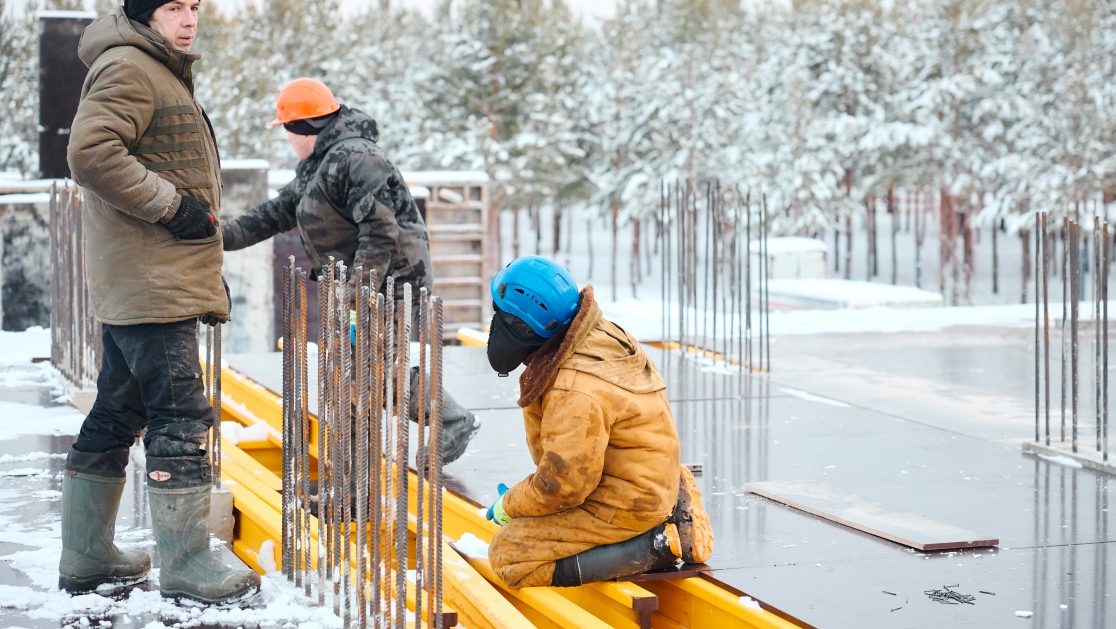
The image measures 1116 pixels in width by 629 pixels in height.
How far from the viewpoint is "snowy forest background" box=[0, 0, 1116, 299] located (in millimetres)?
32625

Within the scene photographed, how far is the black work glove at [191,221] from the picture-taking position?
3.24 metres

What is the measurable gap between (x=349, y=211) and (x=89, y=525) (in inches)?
69.5

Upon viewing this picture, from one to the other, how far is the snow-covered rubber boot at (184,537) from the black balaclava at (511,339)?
0.91 meters

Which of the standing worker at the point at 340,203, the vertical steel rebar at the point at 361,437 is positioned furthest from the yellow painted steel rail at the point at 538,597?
the standing worker at the point at 340,203

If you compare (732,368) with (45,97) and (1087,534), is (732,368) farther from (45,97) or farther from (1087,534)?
(45,97)

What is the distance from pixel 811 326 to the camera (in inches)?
421

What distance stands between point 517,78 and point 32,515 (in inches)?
1201

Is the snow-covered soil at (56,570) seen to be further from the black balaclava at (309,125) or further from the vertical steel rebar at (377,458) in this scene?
the black balaclava at (309,125)

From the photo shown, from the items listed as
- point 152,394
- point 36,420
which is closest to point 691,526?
point 152,394

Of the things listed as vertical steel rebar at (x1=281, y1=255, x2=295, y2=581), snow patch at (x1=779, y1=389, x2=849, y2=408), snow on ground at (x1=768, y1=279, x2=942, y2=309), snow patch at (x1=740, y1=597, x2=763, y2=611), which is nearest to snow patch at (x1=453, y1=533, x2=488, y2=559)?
vertical steel rebar at (x1=281, y1=255, x2=295, y2=581)

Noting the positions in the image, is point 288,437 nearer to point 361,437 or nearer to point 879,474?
point 361,437

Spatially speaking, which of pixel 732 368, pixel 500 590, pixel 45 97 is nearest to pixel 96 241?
pixel 500 590

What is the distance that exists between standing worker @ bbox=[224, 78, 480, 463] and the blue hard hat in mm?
1390

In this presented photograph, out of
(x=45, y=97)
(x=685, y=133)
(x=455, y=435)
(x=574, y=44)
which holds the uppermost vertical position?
(x=574, y=44)
